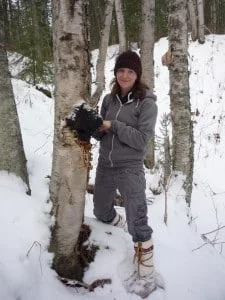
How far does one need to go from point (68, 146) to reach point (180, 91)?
2386 millimetres

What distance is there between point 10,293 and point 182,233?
2.09 meters

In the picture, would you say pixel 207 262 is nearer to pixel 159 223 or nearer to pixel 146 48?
pixel 159 223

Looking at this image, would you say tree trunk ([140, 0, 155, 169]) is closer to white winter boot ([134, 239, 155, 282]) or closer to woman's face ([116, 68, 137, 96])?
woman's face ([116, 68, 137, 96])

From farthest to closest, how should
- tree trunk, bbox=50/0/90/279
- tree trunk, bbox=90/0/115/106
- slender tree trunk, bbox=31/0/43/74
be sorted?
slender tree trunk, bbox=31/0/43/74 < tree trunk, bbox=90/0/115/106 < tree trunk, bbox=50/0/90/279

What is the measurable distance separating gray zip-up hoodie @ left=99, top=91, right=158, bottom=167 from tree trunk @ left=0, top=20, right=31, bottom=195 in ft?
2.49

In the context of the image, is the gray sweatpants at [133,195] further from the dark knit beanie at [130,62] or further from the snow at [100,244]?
the dark knit beanie at [130,62]

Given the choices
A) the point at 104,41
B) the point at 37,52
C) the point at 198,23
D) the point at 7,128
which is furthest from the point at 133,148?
the point at 198,23

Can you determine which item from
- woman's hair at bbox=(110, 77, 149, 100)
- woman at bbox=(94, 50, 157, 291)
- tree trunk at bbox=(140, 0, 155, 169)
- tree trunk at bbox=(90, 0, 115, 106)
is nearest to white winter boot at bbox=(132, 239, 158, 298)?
woman at bbox=(94, 50, 157, 291)

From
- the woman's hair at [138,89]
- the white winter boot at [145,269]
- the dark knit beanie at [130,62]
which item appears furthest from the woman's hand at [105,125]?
the white winter boot at [145,269]

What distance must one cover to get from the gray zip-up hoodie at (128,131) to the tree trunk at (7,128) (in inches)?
29.9

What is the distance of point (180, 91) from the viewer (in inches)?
176

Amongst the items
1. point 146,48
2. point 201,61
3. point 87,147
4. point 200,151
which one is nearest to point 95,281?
point 87,147

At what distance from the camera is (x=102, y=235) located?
123 inches

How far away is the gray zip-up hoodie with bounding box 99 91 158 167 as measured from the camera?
275 centimetres
